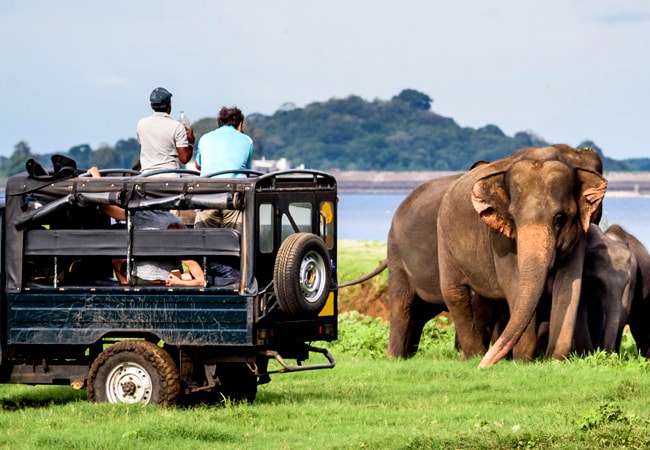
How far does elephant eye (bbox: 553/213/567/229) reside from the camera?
17.2m

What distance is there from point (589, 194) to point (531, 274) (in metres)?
1.16

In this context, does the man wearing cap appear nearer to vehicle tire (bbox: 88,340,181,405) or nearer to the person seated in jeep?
the person seated in jeep

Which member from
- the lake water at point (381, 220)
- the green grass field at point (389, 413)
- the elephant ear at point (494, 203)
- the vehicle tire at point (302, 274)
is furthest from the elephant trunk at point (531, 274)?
the lake water at point (381, 220)

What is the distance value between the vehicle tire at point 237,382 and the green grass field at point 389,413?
0.20 meters

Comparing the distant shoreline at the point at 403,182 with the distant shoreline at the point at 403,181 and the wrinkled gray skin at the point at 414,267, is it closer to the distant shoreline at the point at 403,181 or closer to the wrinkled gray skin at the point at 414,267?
the distant shoreline at the point at 403,181

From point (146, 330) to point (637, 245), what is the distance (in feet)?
29.3

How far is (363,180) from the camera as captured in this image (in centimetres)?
16962

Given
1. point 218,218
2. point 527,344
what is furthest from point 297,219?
point 527,344

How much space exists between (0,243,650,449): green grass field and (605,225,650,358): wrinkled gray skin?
11.2 feet

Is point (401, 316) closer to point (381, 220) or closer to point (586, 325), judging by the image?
point (586, 325)

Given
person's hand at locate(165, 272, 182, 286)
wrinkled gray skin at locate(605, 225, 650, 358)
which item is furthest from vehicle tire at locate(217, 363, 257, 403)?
wrinkled gray skin at locate(605, 225, 650, 358)

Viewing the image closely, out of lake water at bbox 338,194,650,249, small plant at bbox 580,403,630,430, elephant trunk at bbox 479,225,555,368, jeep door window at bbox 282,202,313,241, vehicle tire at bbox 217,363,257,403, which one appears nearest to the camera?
small plant at bbox 580,403,630,430

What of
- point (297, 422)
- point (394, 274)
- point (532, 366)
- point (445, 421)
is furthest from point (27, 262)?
point (394, 274)

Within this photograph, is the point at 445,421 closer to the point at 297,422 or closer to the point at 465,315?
the point at 297,422
